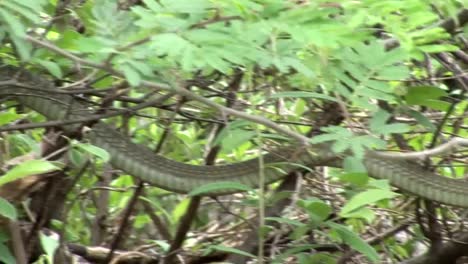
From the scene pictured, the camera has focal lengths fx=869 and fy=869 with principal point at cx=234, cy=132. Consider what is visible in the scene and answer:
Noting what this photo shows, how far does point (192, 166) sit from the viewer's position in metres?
2.55

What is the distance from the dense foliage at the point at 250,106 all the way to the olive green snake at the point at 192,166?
0.05m

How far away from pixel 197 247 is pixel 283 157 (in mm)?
641

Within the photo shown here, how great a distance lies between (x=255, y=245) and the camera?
2361 mm

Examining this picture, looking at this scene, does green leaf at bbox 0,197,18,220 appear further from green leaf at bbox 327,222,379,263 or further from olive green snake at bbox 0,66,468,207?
green leaf at bbox 327,222,379,263

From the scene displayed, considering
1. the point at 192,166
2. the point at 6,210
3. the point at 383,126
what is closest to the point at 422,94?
the point at 383,126

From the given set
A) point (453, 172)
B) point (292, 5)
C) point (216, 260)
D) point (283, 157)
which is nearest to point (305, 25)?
point (292, 5)

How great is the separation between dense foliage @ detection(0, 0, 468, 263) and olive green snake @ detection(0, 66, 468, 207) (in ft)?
0.16

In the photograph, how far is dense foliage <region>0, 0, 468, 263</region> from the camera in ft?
4.80

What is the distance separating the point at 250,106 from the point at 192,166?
0.30 metres

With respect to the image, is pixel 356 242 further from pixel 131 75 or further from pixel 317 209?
pixel 131 75

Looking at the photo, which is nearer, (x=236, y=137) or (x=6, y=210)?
(x=6, y=210)

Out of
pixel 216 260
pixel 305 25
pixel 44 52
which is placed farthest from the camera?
pixel 216 260

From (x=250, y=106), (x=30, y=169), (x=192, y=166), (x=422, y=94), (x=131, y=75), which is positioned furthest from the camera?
(x=192, y=166)

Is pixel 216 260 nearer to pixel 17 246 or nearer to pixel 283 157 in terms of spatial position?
pixel 283 157
